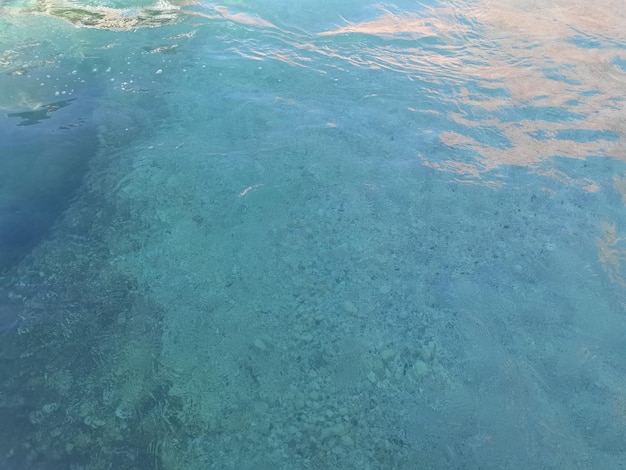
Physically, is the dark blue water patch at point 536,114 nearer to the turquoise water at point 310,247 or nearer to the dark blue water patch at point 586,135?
the turquoise water at point 310,247

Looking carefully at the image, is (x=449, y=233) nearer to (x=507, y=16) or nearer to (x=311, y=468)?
(x=311, y=468)

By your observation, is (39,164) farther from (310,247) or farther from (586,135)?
(586,135)

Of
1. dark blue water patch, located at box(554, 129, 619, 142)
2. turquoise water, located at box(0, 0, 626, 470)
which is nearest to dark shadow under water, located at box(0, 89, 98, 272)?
A: turquoise water, located at box(0, 0, 626, 470)

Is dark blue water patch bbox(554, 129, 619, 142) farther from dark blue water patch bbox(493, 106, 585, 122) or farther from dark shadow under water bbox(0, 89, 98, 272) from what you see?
dark shadow under water bbox(0, 89, 98, 272)

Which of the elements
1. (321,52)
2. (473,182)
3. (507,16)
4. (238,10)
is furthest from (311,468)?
(507,16)

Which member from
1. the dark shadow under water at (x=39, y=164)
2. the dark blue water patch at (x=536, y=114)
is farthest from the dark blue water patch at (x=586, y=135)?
the dark shadow under water at (x=39, y=164)

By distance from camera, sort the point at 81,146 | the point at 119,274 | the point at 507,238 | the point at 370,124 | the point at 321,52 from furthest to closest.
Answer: the point at 321,52
the point at 370,124
the point at 81,146
the point at 507,238
the point at 119,274
